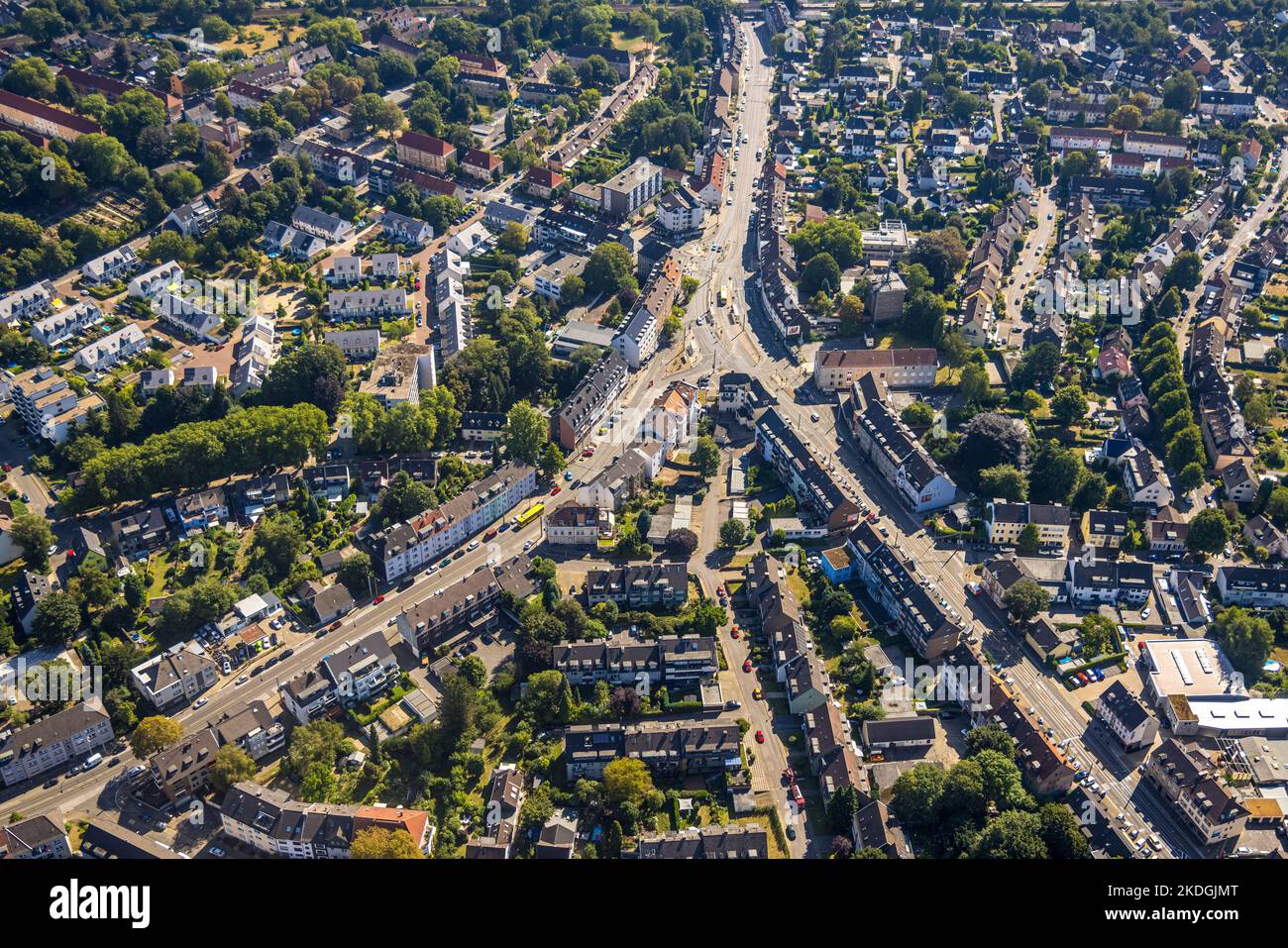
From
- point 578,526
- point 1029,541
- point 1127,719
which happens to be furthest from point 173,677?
point 1029,541

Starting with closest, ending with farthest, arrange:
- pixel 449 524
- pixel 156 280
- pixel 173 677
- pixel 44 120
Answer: pixel 173 677 < pixel 449 524 < pixel 156 280 < pixel 44 120

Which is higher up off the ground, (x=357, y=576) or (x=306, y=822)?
(x=357, y=576)

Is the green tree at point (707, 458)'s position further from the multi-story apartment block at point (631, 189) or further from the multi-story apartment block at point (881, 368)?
the multi-story apartment block at point (631, 189)

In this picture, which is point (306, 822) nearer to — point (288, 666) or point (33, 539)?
point (288, 666)

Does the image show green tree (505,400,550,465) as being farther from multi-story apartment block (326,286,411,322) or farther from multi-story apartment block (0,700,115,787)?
multi-story apartment block (0,700,115,787)

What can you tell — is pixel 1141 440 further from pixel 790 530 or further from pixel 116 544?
pixel 116 544

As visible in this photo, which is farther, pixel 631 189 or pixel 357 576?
pixel 631 189
